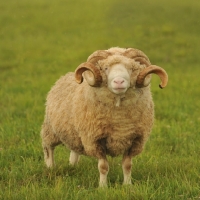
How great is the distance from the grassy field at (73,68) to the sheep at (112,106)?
362mm

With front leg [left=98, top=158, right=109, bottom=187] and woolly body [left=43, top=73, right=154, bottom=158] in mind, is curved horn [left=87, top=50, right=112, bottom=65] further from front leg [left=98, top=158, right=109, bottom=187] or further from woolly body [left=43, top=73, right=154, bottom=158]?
front leg [left=98, top=158, right=109, bottom=187]

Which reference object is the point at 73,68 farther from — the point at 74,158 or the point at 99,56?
the point at 99,56

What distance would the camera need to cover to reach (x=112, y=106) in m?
4.58

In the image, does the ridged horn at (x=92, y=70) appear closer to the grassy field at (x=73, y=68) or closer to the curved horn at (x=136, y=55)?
the curved horn at (x=136, y=55)

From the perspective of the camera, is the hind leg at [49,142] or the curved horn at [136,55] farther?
the hind leg at [49,142]

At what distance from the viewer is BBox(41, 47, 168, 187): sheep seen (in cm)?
443

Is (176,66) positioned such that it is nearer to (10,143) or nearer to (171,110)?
(171,110)

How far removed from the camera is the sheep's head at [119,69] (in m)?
4.34

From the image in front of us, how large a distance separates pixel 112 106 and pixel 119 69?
17.2 inches

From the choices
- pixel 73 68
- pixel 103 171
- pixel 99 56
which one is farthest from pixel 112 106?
pixel 73 68

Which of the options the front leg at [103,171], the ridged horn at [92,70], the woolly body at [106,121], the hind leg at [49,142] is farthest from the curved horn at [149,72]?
the hind leg at [49,142]

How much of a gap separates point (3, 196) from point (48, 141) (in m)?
1.70

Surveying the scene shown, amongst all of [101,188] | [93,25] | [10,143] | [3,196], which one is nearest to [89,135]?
[101,188]

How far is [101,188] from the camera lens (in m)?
4.43
